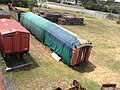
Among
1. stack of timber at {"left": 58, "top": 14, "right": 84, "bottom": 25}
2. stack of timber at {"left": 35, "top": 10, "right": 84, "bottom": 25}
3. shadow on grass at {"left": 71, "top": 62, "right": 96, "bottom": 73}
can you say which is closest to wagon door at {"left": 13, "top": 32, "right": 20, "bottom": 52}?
shadow on grass at {"left": 71, "top": 62, "right": 96, "bottom": 73}

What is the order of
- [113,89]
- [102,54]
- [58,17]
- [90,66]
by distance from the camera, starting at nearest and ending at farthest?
[113,89], [90,66], [102,54], [58,17]

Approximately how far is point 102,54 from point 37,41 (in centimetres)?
771

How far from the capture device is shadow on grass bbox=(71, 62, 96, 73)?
1717 centimetres

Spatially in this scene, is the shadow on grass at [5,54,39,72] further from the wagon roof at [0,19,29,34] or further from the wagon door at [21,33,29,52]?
the wagon roof at [0,19,29,34]

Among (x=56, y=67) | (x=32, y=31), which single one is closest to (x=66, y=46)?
(x=56, y=67)

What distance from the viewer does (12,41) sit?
15.5 meters

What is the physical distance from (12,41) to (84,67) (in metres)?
7.08

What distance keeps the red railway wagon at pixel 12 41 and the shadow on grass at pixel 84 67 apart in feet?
16.4

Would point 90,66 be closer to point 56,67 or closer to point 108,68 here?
point 108,68

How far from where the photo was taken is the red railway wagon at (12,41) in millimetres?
15370

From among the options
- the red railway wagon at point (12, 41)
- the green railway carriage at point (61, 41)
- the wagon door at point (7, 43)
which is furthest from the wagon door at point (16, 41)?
the green railway carriage at point (61, 41)

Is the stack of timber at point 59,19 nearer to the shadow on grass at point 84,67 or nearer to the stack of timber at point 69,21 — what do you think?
the stack of timber at point 69,21

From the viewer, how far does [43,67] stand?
1638 centimetres

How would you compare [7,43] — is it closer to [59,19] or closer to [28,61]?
[28,61]
